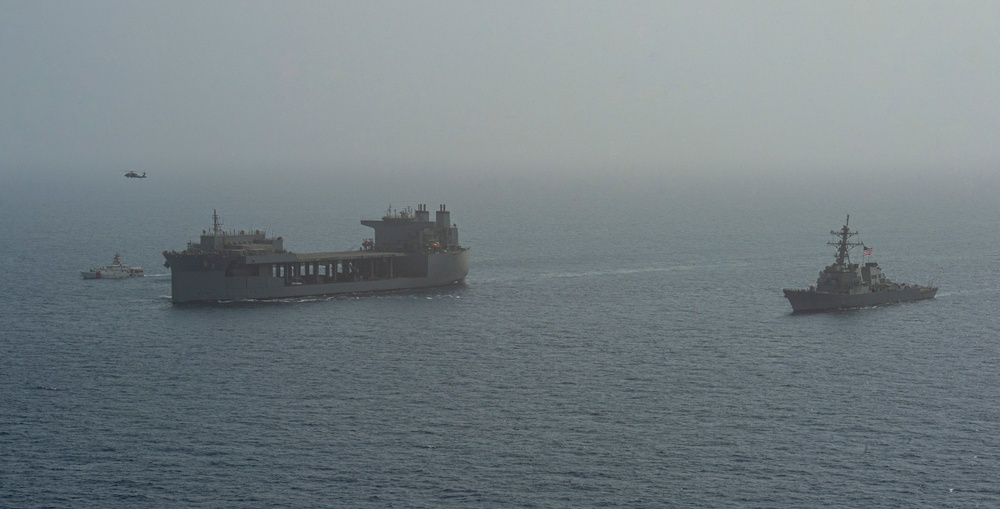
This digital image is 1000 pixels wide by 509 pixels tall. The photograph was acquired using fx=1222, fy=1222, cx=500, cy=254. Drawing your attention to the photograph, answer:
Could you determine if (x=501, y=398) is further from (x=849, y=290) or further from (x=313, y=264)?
(x=313, y=264)

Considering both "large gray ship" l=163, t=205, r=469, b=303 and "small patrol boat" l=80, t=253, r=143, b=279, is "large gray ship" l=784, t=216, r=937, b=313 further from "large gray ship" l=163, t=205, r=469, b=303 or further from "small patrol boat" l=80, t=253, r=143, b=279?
"small patrol boat" l=80, t=253, r=143, b=279

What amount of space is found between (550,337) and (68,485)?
Answer: 45230mm

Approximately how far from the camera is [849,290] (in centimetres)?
11550

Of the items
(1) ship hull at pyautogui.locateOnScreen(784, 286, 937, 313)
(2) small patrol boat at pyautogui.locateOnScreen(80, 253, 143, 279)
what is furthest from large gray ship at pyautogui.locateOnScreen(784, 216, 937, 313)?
(2) small patrol boat at pyautogui.locateOnScreen(80, 253, 143, 279)

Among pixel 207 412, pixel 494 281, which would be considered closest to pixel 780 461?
pixel 207 412

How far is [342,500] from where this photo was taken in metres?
59.3

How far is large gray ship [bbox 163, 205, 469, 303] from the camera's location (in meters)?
120

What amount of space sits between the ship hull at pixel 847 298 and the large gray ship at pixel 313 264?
131ft

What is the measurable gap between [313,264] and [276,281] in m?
7.56

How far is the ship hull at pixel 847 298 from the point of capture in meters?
112

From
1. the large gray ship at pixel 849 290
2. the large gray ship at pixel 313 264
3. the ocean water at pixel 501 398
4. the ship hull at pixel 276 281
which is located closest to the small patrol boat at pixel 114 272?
the ocean water at pixel 501 398

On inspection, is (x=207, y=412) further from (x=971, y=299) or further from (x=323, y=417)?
(x=971, y=299)

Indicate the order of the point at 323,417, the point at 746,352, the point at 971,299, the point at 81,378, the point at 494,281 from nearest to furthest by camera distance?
the point at 323,417, the point at 81,378, the point at 746,352, the point at 971,299, the point at 494,281

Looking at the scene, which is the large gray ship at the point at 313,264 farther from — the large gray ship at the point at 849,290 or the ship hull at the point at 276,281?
the large gray ship at the point at 849,290
